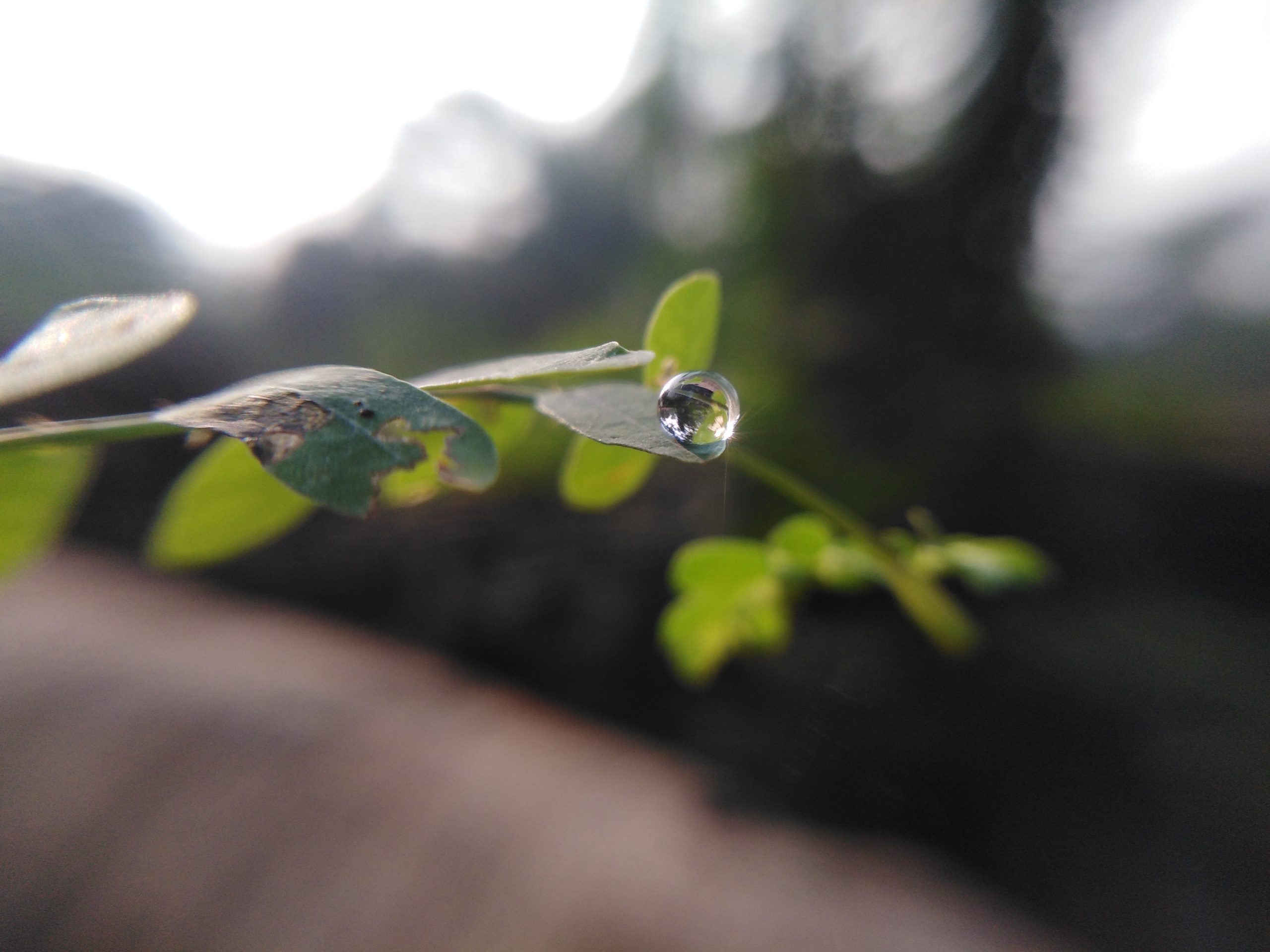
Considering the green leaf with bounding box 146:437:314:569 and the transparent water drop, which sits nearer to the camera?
the transparent water drop

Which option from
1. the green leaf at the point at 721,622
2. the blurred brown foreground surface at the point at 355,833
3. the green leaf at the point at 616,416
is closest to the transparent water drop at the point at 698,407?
the green leaf at the point at 616,416

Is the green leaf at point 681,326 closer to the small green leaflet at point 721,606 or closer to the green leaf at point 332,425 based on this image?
the green leaf at point 332,425

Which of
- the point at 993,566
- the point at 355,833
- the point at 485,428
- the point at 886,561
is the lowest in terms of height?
the point at 355,833

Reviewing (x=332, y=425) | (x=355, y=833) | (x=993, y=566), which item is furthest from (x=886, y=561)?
(x=355, y=833)

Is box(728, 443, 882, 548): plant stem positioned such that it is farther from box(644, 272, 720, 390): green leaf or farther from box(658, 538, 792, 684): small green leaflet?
box(658, 538, 792, 684): small green leaflet

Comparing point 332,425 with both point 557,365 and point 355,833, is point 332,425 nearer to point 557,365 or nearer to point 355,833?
point 557,365

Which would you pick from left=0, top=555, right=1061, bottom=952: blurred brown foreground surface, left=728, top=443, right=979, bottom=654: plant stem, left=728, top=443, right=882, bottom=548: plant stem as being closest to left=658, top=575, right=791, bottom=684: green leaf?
left=728, top=443, right=979, bottom=654: plant stem
